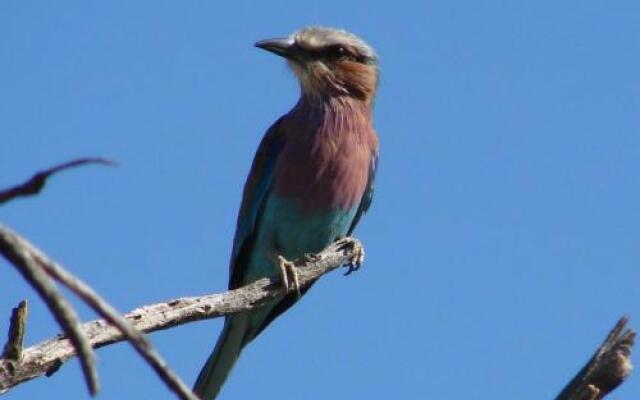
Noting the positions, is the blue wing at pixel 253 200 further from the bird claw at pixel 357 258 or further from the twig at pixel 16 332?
the twig at pixel 16 332

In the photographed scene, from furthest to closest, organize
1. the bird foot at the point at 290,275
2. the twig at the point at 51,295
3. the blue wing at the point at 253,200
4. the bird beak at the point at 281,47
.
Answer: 1. the bird beak at the point at 281,47
2. the blue wing at the point at 253,200
3. the bird foot at the point at 290,275
4. the twig at the point at 51,295

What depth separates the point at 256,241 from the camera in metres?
6.19

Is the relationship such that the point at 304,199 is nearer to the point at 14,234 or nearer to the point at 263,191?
the point at 263,191

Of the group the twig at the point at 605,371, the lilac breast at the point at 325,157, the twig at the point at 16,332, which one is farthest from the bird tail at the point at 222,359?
the twig at the point at 605,371

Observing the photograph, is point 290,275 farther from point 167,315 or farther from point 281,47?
point 281,47

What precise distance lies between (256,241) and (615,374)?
145 inches

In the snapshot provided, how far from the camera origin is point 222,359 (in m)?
5.73

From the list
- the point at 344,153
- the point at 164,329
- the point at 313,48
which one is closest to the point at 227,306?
the point at 164,329

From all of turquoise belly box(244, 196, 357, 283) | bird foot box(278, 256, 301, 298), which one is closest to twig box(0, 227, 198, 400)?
bird foot box(278, 256, 301, 298)

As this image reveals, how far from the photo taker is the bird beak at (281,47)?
21.6ft

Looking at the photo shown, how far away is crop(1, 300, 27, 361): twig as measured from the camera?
2.68m

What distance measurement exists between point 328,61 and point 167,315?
3543 mm

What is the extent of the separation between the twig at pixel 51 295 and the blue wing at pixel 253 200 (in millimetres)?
4941

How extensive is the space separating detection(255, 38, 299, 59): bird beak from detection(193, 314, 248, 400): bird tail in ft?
5.56
